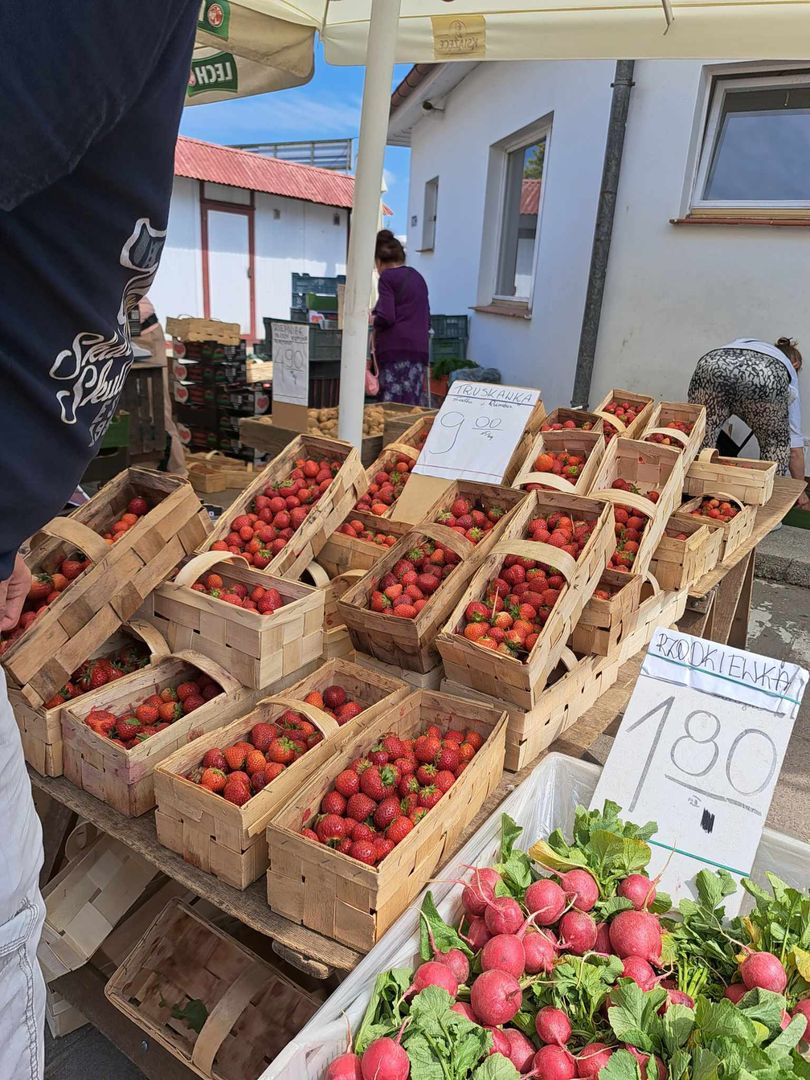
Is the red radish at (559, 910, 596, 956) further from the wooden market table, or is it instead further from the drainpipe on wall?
the drainpipe on wall

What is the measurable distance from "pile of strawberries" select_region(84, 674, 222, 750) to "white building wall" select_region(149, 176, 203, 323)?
1476cm

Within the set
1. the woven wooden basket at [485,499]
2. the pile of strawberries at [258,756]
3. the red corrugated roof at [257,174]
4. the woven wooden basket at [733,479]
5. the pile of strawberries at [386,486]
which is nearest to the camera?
the pile of strawberries at [258,756]

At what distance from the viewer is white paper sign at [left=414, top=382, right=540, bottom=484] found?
8.39ft

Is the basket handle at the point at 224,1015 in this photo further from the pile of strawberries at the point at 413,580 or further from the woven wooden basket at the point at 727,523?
the woven wooden basket at the point at 727,523

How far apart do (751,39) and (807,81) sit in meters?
3.09

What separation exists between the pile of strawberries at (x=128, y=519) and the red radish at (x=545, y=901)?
1284 millimetres

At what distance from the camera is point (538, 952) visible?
1.29m

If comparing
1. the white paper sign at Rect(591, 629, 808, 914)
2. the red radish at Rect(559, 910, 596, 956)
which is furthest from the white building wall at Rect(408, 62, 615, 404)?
the red radish at Rect(559, 910, 596, 956)

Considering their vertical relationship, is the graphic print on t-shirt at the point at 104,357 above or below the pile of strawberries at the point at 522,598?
above

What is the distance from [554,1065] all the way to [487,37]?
3.63 m

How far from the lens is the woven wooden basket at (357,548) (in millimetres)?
2328

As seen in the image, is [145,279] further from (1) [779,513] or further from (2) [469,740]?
(1) [779,513]

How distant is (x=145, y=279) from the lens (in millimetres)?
985

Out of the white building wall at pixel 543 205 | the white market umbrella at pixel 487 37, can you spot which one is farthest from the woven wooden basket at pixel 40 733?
the white building wall at pixel 543 205
